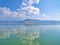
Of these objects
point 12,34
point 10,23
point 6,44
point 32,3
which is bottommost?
point 6,44

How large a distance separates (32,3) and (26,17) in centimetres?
24

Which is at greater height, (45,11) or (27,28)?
(45,11)

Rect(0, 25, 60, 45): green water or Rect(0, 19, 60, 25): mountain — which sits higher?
Rect(0, 19, 60, 25): mountain

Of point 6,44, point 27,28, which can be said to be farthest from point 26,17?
point 6,44

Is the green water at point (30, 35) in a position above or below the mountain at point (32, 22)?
below

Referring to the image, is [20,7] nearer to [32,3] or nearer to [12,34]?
[32,3]

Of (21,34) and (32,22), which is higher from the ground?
(32,22)

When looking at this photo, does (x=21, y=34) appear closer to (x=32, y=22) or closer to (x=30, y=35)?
(x=30, y=35)

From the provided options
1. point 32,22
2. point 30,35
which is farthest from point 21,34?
point 32,22

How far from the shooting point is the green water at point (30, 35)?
1970mm

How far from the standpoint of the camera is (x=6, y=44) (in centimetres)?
A: 195

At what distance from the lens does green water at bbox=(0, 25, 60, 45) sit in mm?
1970

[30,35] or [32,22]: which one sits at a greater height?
[32,22]

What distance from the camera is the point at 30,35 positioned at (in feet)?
6.55
